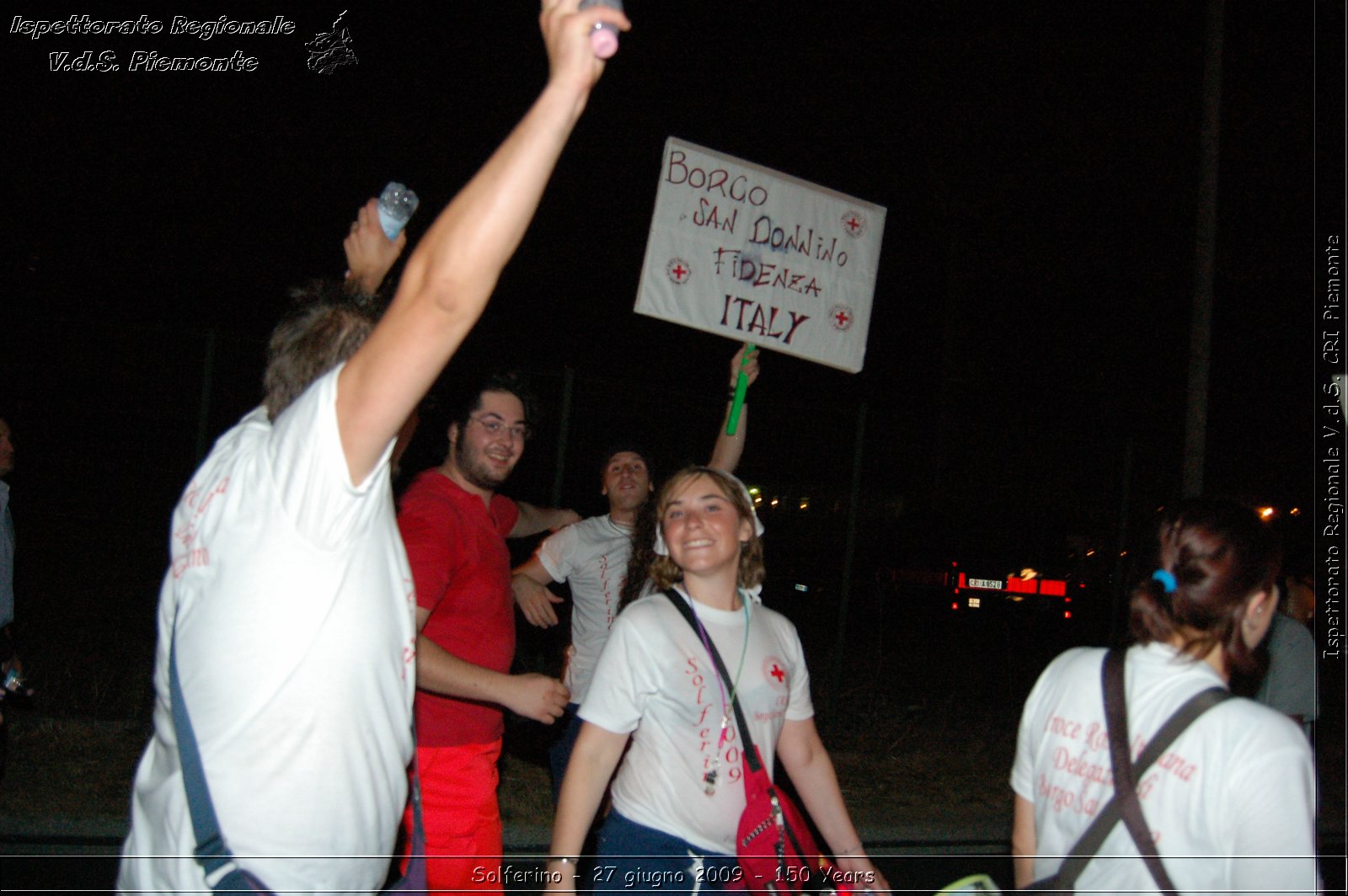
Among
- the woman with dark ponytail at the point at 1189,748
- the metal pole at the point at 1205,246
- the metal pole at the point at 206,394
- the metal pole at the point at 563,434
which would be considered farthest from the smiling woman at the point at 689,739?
the metal pole at the point at 1205,246

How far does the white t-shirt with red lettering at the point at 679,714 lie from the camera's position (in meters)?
2.75

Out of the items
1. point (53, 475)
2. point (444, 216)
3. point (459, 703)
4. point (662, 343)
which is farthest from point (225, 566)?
point (662, 343)

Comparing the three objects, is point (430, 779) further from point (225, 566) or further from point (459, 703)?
point (225, 566)

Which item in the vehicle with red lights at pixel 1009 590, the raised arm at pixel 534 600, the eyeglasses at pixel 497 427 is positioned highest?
the vehicle with red lights at pixel 1009 590

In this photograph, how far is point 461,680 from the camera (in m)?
2.87

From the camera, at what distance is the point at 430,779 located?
312 centimetres

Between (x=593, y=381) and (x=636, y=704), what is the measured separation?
19.4 ft

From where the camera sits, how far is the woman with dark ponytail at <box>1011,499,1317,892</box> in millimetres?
1951

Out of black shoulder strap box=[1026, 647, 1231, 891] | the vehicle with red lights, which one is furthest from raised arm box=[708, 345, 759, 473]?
the vehicle with red lights

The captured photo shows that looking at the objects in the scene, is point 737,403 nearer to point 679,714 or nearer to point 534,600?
point 534,600

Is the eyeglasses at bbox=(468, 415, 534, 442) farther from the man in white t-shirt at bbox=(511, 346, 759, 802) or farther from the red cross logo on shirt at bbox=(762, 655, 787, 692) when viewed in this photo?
the red cross logo on shirt at bbox=(762, 655, 787, 692)

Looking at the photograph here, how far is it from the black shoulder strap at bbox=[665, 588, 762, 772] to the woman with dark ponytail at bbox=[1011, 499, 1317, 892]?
0.69 m

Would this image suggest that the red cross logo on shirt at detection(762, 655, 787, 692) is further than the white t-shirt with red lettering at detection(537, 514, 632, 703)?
No

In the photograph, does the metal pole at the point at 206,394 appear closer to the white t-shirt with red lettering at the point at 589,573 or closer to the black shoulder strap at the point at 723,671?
the white t-shirt with red lettering at the point at 589,573
